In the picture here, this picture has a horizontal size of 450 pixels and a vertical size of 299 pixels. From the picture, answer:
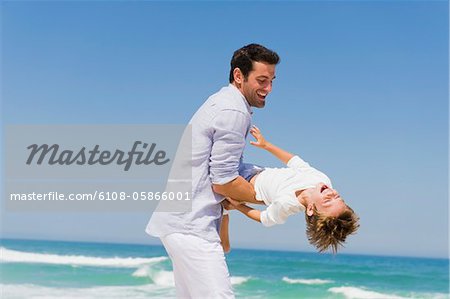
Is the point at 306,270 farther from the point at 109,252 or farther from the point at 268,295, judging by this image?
the point at 109,252

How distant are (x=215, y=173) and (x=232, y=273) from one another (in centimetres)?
1825

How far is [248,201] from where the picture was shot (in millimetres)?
3688

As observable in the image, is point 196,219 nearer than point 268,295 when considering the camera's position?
Yes

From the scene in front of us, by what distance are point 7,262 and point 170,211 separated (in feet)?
67.9

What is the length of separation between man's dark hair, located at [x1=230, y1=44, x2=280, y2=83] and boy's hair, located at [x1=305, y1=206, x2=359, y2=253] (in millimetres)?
843

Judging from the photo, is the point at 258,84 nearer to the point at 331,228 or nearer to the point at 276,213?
the point at 276,213

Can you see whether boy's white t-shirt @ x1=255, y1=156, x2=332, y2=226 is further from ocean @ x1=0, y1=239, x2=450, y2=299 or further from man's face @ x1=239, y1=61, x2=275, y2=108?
ocean @ x1=0, y1=239, x2=450, y2=299

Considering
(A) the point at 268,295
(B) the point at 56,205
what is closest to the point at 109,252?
(B) the point at 56,205

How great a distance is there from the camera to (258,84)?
12.0ft

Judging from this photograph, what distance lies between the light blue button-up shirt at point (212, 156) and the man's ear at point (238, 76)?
0.04m

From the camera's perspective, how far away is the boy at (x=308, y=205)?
368 centimetres

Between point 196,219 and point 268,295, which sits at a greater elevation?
point 196,219

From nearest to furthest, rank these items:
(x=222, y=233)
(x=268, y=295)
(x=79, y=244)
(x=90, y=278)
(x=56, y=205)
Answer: (x=222, y=233), (x=268, y=295), (x=90, y=278), (x=56, y=205), (x=79, y=244)

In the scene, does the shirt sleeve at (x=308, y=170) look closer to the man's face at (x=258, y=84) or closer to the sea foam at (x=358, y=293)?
the man's face at (x=258, y=84)
